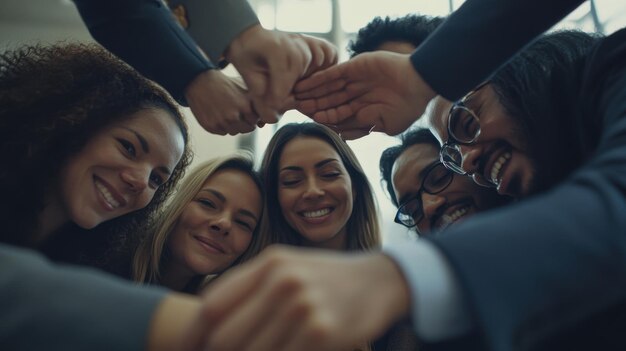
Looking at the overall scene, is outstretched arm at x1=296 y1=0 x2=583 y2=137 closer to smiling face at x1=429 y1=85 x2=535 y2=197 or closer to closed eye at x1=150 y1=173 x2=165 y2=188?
smiling face at x1=429 y1=85 x2=535 y2=197

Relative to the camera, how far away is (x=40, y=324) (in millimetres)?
421

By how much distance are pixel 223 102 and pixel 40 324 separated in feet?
2.30

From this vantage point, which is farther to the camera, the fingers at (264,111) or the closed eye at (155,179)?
the closed eye at (155,179)

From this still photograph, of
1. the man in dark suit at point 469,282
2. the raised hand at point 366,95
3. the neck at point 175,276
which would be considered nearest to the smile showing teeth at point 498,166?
the raised hand at point 366,95

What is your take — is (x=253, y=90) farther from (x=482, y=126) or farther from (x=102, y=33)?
(x=482, y=126)

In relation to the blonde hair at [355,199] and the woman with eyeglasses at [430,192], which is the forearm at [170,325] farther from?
the blonde hair at [355,199]

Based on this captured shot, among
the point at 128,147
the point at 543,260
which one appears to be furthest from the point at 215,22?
the point at 543,260

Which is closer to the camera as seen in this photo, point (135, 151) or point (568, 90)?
point (568, 90)

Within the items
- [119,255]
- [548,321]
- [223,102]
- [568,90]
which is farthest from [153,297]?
[119,255]

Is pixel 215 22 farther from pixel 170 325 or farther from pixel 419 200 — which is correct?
pixel 419 200

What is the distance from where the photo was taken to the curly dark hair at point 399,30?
1.72m

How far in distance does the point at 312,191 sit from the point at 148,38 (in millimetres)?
951

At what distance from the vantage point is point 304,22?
3.18 metres

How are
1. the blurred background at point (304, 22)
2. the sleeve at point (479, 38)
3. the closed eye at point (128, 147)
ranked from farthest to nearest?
the blurred background at point (304, 22)
the closed eye at point (128, 147)
the sleeve at point (479, 38)
